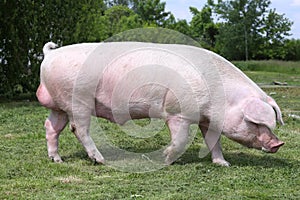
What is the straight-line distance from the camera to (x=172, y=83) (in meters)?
6.32

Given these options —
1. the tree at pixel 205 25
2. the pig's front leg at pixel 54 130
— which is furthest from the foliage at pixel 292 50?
the pig's front leg at pixel 54 130

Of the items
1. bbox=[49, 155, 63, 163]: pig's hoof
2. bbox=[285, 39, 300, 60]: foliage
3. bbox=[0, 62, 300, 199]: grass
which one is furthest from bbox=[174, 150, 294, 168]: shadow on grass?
bbox=[285, 39, 300, 60]: foliage

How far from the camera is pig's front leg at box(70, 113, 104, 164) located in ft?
21.8

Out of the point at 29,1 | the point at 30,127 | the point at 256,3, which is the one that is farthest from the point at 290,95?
the point at 256,3

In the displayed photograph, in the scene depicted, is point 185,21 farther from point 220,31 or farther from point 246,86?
point 246,86

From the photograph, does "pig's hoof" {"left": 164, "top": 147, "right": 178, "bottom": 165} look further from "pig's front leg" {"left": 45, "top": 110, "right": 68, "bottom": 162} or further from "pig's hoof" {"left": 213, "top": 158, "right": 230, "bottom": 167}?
"pig's front leg" {"left": 45, "top": 110, "right": 68, "bottom": 162}

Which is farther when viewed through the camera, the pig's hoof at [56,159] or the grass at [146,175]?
the pig's hoof at [56,159]

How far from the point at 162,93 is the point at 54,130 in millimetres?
1488

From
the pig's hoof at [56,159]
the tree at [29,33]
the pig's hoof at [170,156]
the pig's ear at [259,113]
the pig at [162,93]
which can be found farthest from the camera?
the tree at [29,33]

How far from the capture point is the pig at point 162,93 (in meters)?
6.27

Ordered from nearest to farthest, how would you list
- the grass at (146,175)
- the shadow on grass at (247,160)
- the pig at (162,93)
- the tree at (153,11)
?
the grass at (146,175) → the pig at (162,93) → the shadow on grass at (247,160) → the tree at (153,11)

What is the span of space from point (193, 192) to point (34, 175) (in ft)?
5.91

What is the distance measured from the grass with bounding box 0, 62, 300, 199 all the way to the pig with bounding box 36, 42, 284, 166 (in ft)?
0.98

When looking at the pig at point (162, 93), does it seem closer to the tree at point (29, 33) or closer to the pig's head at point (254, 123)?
the pig's head at point (254, 123)
